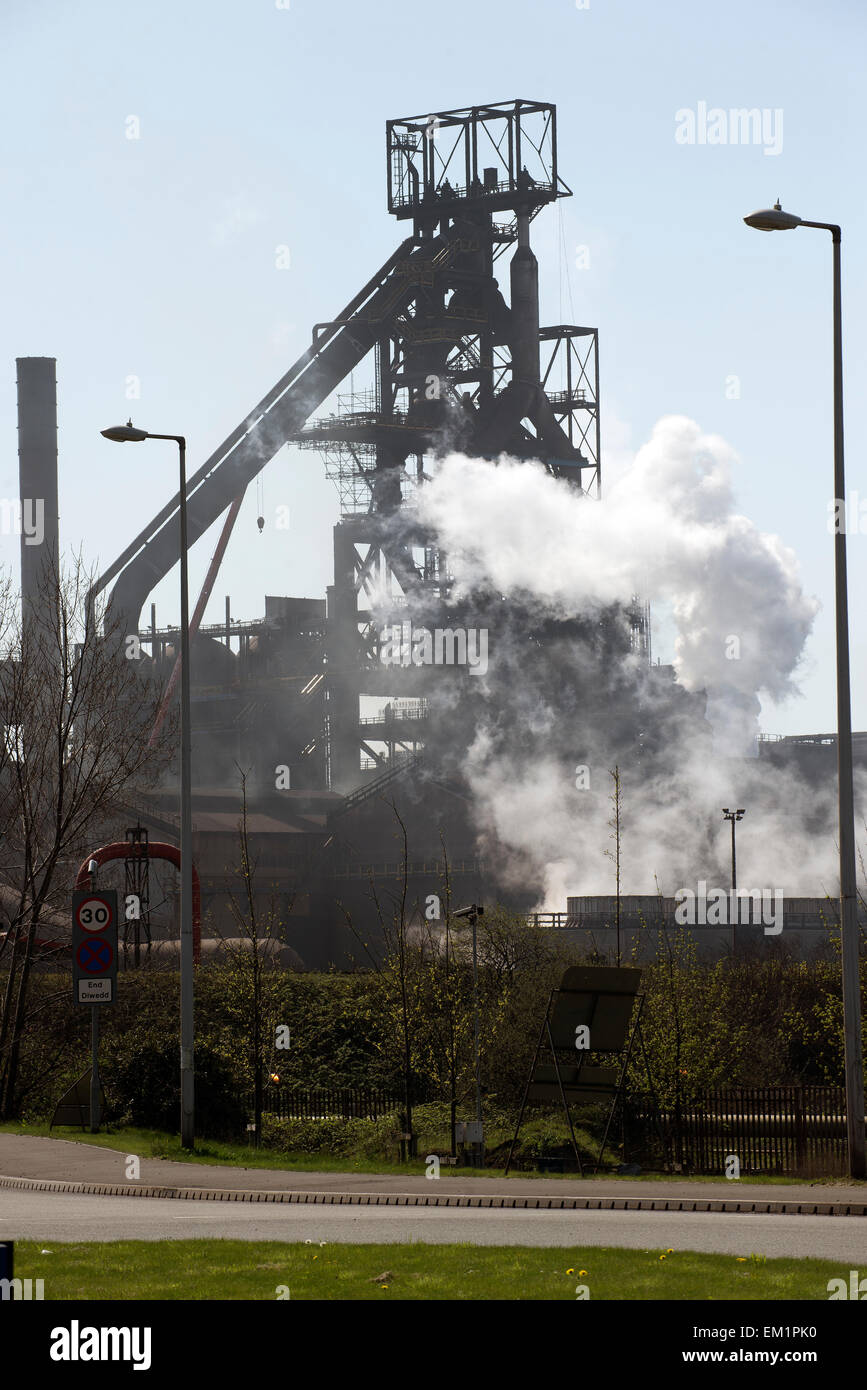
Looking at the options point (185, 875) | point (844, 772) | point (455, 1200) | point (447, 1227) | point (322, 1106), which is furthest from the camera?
point (322, 1106)

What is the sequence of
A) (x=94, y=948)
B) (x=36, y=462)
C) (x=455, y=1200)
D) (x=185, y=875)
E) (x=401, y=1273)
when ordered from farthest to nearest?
(x=36, y=462), (x=94, y=948), (x=185, y=875), (x=455, y=1200), (x=401, y=1273)

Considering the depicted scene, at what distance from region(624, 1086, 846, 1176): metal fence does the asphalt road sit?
670 centimetres

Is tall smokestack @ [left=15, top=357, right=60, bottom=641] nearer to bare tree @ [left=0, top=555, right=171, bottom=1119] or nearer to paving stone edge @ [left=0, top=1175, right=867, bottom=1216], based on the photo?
bare tree @ [left=0, top=555, right=171, bottom=1119]

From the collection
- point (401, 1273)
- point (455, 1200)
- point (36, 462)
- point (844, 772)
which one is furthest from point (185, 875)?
point (36, 462)

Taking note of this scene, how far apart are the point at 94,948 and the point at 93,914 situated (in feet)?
1.68

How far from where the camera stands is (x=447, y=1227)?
47.4ft

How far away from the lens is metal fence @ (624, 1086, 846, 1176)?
77.0 feet

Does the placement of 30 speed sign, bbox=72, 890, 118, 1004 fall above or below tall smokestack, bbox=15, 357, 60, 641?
below

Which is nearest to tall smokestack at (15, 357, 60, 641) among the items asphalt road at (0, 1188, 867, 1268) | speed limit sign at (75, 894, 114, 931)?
speed limit sign at (75, 894, 114, 931)

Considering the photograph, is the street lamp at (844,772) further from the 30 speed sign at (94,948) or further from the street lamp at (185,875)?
the 30 speed sign at (94,948)

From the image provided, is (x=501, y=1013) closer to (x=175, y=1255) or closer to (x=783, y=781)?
(x=175, y=1255)

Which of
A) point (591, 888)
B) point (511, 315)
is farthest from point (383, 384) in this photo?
point (591, 888)

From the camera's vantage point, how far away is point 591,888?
2694 inches

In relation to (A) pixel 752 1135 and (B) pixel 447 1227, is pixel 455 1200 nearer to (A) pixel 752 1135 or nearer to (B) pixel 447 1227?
(B) pixel 447 1227
